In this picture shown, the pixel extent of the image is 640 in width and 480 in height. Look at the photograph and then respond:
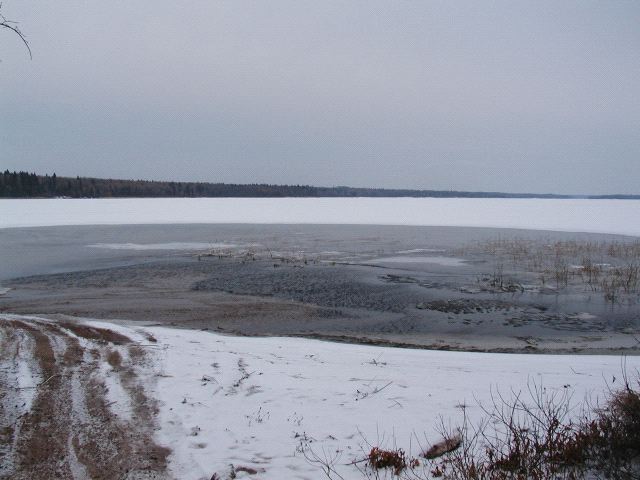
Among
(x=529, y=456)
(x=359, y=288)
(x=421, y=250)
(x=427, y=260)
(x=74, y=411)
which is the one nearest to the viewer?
(x=529, y=456)

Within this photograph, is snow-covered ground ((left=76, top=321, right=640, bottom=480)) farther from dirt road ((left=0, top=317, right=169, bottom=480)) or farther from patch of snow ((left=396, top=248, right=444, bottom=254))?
patch of snow ((left=396, top=248, right=444, bottom=254))

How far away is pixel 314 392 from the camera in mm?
5348

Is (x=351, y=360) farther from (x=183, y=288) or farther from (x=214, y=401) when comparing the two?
(x=183, y=288)

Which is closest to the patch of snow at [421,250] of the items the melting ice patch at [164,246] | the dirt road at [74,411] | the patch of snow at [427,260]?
the patch of snow at [427,260]

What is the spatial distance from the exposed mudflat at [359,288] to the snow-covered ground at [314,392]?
5.17ft

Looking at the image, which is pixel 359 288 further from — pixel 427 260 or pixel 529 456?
pixel 529 456

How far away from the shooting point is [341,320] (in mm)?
9984

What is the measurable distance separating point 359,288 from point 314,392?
25.3ft

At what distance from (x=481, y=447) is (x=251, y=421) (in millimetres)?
2091

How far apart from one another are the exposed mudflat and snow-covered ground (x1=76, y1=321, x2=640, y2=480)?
158cm

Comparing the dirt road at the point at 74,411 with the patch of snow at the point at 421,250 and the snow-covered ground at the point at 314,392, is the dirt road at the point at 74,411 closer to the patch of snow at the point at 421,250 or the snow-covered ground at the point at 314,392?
Result: the snow-covered ground at the point at 314,392

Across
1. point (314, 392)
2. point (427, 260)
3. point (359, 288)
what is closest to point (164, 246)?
point (427, 260)

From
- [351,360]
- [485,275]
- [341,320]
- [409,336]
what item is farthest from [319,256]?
[351,360]

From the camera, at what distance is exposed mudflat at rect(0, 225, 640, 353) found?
9.25m
